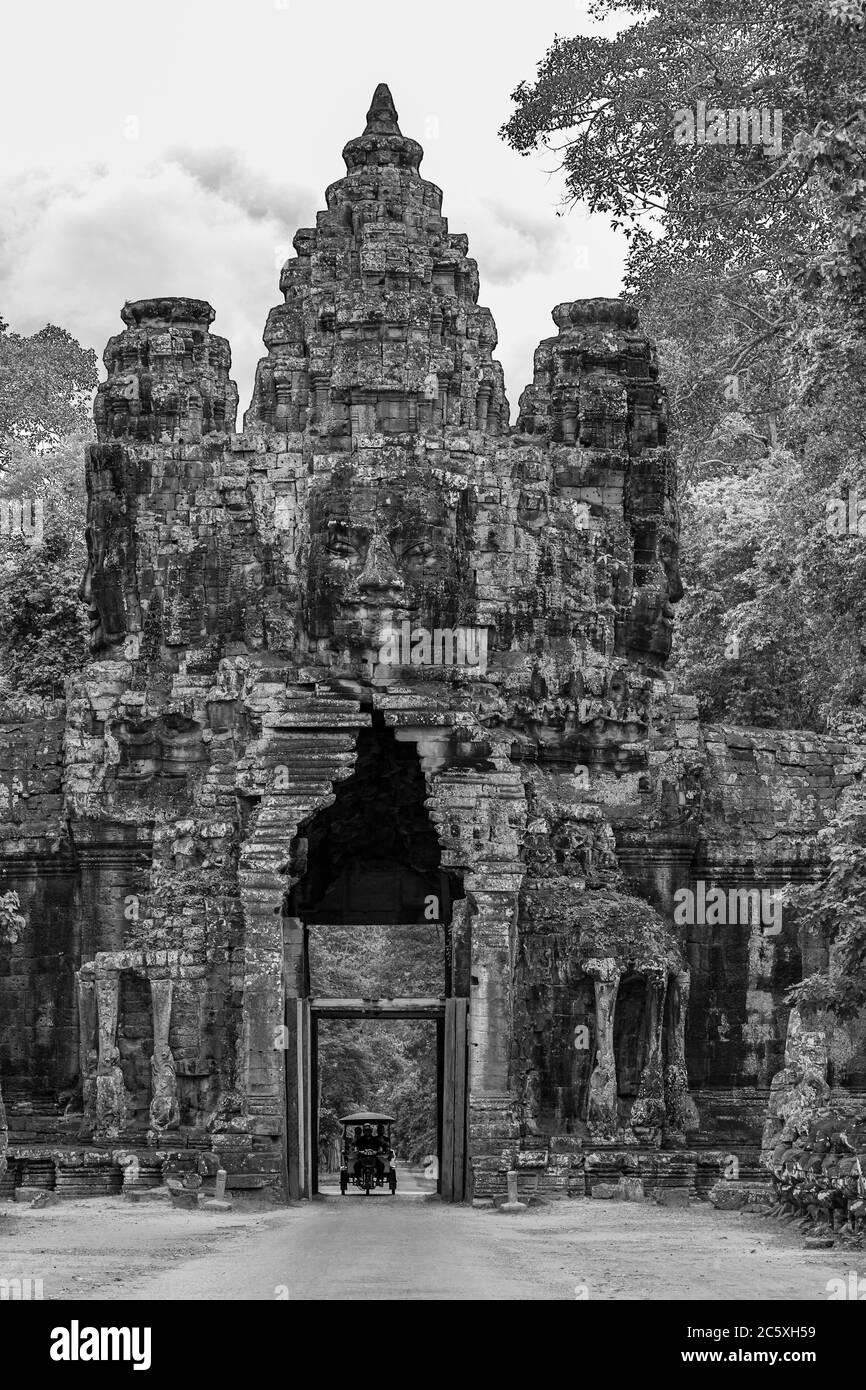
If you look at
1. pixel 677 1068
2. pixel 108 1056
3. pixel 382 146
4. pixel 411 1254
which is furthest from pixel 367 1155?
pixel 411 1254

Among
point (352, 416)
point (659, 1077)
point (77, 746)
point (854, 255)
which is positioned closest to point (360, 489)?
point (352, 416)

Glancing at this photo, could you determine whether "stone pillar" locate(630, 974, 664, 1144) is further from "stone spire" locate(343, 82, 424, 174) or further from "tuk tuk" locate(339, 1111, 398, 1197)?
"tuk tuk" locate(339, 1111, 398, 1197)

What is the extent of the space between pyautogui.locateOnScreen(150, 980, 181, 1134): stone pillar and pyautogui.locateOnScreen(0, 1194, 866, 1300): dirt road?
6.35 feet

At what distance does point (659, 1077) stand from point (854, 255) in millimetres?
10399

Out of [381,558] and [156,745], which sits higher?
[381,558]

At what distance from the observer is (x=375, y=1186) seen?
41.6 meters

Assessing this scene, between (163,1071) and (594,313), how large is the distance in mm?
11325

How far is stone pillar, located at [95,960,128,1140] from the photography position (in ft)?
88.5

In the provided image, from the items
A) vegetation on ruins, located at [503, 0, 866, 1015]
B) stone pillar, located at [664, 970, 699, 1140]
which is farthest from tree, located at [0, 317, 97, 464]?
stone pillar, located at [664, 970, 699, 1140]

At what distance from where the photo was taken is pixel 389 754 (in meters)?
30.0

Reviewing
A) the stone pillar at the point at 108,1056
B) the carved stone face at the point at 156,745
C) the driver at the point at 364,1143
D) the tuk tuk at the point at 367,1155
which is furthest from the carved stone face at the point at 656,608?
the driver at the point at 364,1143

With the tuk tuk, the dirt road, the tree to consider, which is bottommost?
the tuk tuk

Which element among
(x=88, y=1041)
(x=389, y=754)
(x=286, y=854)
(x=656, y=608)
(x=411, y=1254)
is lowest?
(x=411, y=1254)

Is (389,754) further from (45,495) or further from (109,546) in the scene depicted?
(45,495)
